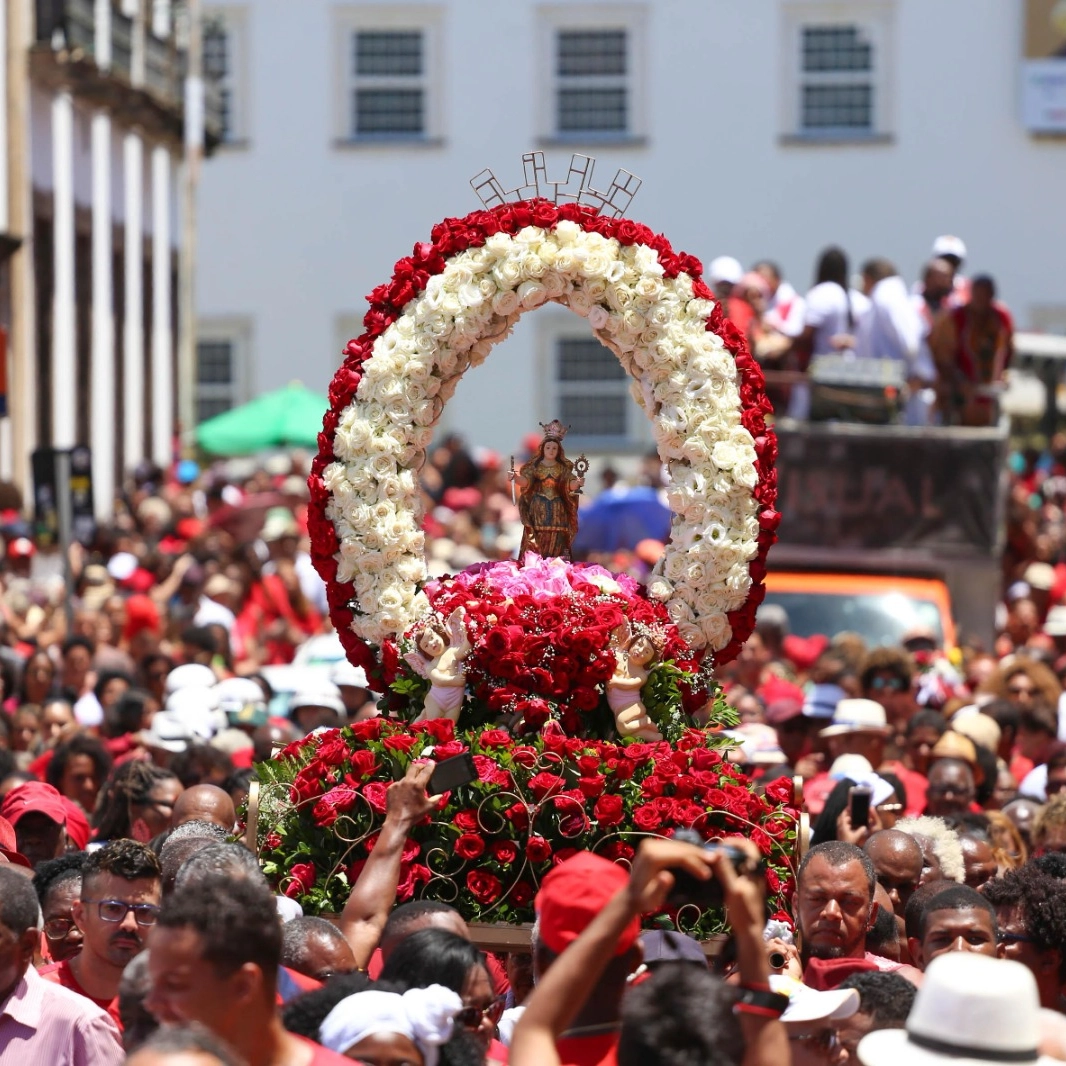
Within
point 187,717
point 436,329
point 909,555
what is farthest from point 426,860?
point 909,555

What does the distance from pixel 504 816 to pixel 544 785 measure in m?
0.16

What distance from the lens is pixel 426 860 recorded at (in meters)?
7.66

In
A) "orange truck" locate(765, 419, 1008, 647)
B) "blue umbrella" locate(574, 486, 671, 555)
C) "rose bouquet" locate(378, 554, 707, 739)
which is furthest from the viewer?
"blue umbrella" locate(574, 486, 671, 555)

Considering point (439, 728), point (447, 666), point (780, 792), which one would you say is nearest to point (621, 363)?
point (447, 666)

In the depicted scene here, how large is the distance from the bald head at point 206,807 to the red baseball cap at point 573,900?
2964 millimetres

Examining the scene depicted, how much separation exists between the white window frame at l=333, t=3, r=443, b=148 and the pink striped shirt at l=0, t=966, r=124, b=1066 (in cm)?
2776

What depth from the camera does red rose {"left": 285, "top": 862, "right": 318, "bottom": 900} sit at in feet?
25.3

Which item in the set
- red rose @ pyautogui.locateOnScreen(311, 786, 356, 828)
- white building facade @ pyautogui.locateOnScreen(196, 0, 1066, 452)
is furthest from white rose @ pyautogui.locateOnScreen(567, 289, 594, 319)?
white building facade @ pyautogui.locateOnScreen(196, 0, 1066, 452)

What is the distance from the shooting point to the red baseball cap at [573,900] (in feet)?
16.9

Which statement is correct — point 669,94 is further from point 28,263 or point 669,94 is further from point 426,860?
point 426,860

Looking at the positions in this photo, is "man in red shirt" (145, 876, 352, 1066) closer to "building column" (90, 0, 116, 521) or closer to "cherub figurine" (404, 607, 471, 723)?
"cherub figurine" (404, 607, 471, 723)

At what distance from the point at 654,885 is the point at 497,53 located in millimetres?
28926

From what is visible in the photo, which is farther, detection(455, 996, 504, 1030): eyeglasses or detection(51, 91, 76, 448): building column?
detection(51, 91, 76, 448): building column

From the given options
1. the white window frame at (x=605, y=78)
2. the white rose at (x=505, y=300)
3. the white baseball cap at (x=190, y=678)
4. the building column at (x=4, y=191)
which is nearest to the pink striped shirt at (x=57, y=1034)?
the white rose at (x=505, y=300)
